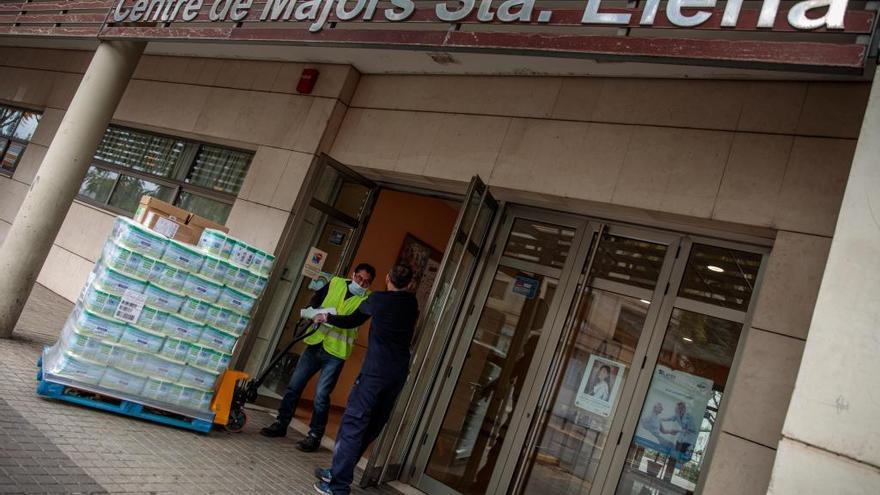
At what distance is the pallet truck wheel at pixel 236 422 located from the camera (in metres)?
5.34

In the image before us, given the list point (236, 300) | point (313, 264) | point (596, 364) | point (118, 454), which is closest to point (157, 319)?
point (236, 300)

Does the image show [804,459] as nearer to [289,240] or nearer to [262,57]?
[289,240]

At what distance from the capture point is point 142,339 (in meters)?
4.76

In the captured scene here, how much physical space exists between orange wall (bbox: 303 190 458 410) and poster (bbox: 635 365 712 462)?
4136 mm

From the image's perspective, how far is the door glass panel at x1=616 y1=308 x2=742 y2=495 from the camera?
15.5 ft

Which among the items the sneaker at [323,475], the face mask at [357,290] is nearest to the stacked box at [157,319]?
the face mask at [357,290]

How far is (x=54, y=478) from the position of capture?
10.9ft

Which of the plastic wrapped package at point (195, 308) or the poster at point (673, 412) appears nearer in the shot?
the poster at point (673, 412)

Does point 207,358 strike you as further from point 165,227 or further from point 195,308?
point 165,227

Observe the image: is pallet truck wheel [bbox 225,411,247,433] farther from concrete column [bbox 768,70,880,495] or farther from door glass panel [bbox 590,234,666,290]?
concrete column [bbox 768,70,880,495]

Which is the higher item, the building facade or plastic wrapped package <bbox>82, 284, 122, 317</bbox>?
the building facade

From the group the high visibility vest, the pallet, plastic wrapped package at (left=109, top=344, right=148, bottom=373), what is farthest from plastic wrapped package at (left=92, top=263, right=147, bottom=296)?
the high visibility vest

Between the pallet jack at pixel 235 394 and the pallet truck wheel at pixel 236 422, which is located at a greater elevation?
the pallet jack at pixel 235 394

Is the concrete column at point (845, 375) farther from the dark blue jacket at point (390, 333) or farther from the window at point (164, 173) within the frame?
the window at point (164, 173)
